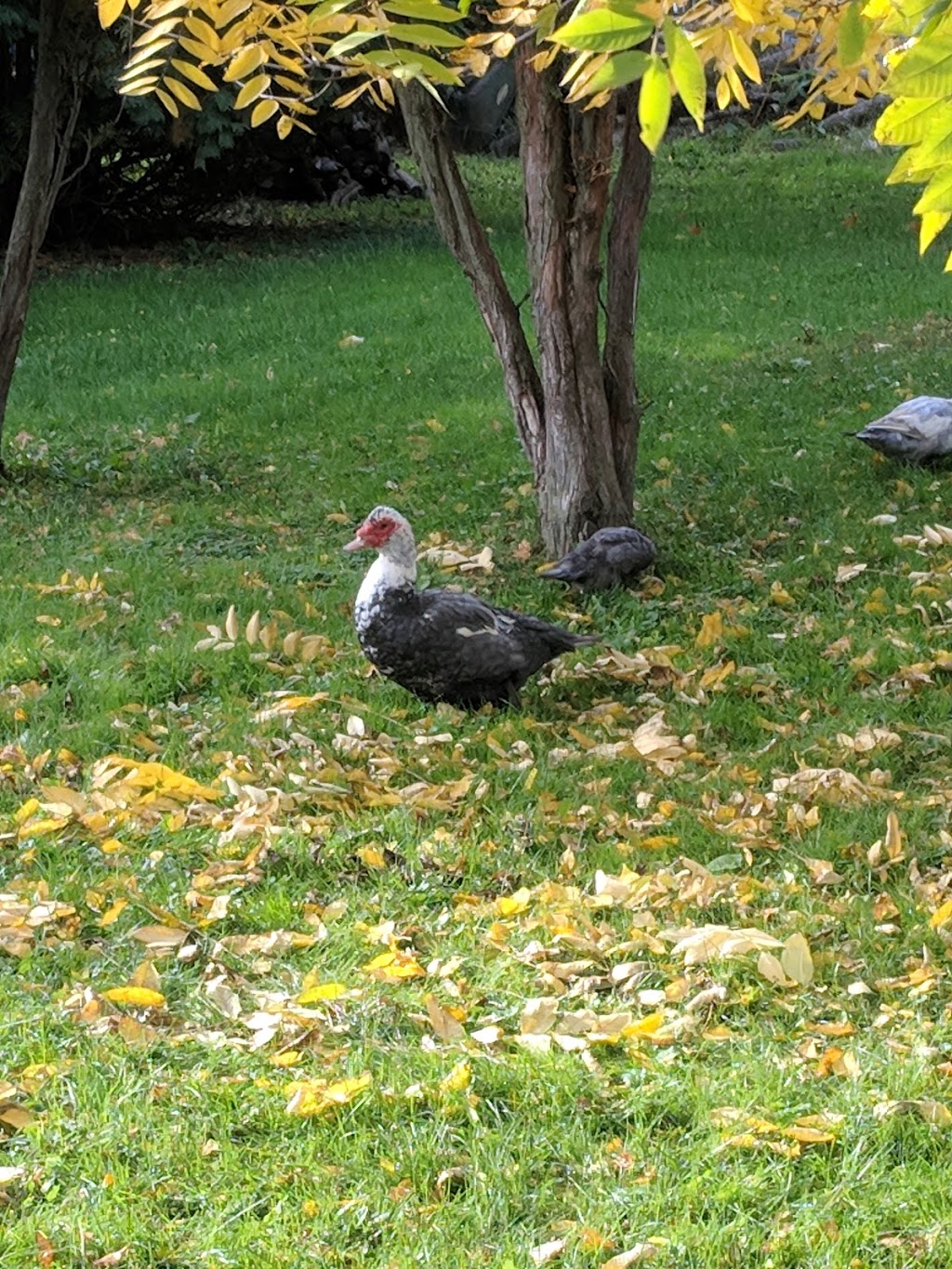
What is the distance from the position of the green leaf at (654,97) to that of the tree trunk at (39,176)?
8.00 metres

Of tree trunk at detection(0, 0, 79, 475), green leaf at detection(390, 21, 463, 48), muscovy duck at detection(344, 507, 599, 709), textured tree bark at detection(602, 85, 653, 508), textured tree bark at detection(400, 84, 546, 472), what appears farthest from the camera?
tree trunk at detection(0, 0, 79, 475)

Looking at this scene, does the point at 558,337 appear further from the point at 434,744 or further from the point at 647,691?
the point at 434,744

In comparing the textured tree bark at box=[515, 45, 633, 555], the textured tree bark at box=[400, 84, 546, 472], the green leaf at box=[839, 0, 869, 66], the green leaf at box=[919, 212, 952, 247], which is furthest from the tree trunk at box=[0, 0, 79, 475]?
the green leaf at box=[919, 212, 952, 247]

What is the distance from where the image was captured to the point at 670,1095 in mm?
3094

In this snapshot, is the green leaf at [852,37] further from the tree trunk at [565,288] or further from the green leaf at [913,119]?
the tree trunk at [565,288]

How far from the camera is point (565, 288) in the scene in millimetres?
7016

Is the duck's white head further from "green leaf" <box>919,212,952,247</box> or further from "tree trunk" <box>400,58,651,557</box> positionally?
"green leaf" <box>919,212,952,247</box>

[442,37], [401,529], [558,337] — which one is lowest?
[401,529]

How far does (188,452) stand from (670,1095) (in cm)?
748

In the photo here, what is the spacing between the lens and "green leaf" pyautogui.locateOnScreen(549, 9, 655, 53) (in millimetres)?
1733

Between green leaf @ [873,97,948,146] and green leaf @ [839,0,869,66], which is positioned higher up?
green leaf @ [839,0,869,66]

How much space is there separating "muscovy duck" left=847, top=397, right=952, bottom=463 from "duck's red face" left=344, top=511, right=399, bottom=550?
3812 mm

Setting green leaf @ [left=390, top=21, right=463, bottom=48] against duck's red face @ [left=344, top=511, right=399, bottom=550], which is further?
duck's red face @ [left=344, top=511, right=399, bottom=550]

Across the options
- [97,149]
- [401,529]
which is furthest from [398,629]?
[97,149]
